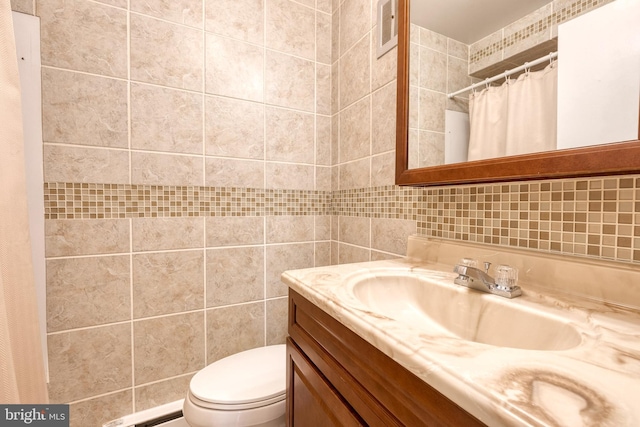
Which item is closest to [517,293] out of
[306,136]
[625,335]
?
[625,335]

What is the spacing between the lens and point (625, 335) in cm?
42

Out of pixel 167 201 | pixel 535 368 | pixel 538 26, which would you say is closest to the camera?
pixel 535 368

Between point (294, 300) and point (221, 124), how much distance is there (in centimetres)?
91

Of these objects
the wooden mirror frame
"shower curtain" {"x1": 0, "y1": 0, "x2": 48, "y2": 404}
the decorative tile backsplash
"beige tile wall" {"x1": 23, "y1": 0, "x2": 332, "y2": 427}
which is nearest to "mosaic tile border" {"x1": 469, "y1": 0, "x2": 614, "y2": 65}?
the decorative tile backsplash

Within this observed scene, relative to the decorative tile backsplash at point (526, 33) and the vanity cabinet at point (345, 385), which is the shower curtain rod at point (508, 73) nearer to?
the decorative tile backsplash at point (526, 33)

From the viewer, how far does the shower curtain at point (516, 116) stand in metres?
0.61

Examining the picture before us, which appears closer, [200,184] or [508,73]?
[508,73]

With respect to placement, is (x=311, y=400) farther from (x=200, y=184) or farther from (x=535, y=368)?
(x=200, y=184)

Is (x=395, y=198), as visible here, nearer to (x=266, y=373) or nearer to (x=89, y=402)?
(x=266, y=373)

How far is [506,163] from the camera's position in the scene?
665 millimetres

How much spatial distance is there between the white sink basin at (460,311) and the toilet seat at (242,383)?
509 mm

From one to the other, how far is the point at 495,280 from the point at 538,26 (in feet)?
1.94

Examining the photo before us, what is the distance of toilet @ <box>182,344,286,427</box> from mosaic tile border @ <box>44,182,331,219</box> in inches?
26.2

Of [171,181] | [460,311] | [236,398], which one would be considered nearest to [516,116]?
[460,311]
